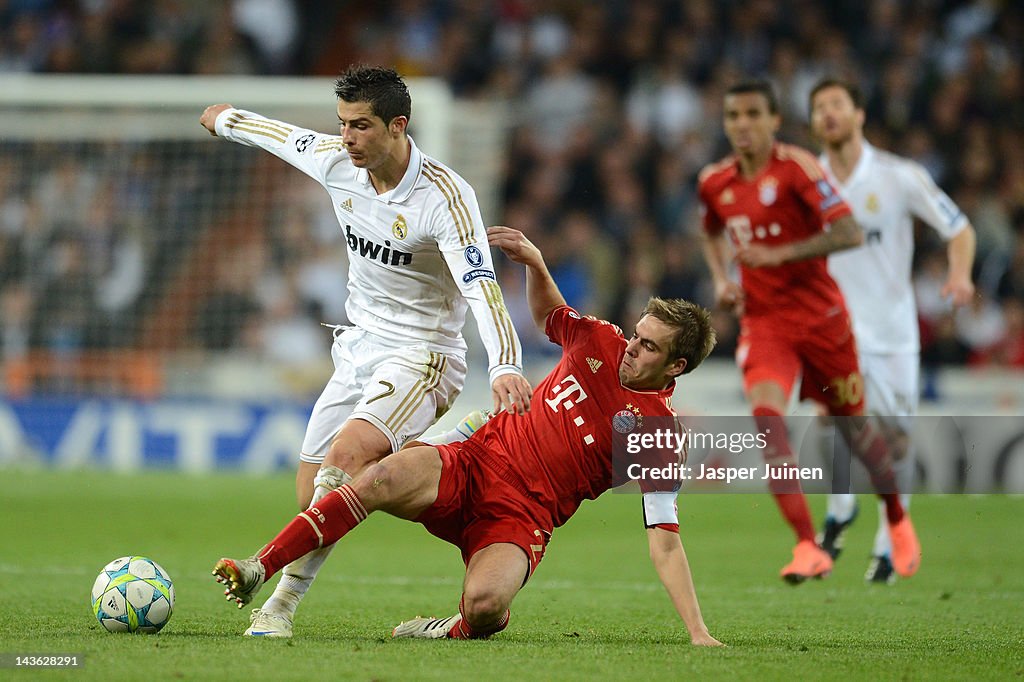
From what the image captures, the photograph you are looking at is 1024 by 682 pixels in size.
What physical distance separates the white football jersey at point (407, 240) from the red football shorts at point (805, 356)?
241 cm

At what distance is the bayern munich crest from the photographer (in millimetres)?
5672

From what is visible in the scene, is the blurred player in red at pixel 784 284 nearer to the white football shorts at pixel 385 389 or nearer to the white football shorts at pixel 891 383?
the white football shorts at pixel 891 383

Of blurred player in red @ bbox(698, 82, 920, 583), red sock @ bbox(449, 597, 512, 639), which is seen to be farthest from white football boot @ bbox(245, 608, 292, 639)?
blurred player in red @ bbox(698, 82, 920, 583)

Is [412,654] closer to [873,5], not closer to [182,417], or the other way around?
[182,417]

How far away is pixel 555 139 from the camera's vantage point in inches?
689

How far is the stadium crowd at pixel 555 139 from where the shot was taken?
1527 centimetres

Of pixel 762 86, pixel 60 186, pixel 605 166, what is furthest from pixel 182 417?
pixel 762 86

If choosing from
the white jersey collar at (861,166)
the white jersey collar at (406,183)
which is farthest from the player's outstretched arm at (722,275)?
the white jersey collar at (406,183)

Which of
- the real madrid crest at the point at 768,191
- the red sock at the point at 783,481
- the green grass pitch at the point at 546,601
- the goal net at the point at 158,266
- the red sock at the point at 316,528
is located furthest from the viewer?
the goal net at the point at 158,266

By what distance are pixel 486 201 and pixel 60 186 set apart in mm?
4610

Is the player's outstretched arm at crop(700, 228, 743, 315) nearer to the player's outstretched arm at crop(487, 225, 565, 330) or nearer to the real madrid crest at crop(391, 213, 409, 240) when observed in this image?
the player's outstretched arm at crop(487, 225, 565, 330)

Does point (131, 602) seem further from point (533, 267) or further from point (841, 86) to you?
point (841, 86)

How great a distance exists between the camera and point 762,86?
816cm

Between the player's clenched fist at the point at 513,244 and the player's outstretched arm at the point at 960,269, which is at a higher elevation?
the player's clenched fist at the point at 513,244
